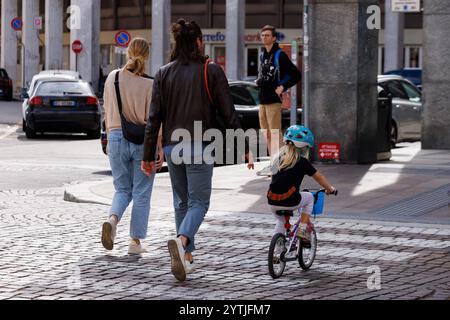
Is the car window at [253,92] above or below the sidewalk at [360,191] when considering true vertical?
above

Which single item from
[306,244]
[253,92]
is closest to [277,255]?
[306,244]

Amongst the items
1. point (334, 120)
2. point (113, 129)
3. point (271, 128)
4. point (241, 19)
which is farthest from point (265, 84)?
point (241, 19)

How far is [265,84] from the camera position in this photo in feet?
53.8

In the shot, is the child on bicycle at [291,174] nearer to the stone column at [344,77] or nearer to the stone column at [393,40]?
the stone column at [344,77]

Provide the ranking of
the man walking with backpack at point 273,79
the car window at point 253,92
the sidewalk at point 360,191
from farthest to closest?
the car window at point 253,92
the man walking with backpack at point 273,79
the sidewalk at point 360,191

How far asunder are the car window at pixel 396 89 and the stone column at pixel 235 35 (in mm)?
31680

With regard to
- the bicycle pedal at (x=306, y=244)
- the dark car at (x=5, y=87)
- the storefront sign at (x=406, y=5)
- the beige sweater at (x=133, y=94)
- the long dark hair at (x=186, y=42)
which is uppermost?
the storefront sign at (x=406, y=5)

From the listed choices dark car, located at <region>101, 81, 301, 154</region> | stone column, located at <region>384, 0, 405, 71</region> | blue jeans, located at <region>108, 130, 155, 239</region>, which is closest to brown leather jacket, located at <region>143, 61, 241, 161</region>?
blue jeans, located at <region>108, 130, 155, 239</region>

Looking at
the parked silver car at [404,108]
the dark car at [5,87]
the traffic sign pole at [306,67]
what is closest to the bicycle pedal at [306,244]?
the traffic sign pole at [306,67]

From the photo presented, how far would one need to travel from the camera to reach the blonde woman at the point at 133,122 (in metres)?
A: 10.2

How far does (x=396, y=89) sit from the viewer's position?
2516cm

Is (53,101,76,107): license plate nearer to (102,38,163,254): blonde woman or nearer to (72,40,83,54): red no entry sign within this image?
(102,38,163,254): blonde woman

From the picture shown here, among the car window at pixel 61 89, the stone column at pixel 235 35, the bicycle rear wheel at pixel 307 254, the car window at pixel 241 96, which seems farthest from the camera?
the stone column at pixel 235 35

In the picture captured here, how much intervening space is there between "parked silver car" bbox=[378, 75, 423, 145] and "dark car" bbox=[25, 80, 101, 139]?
267 inches
